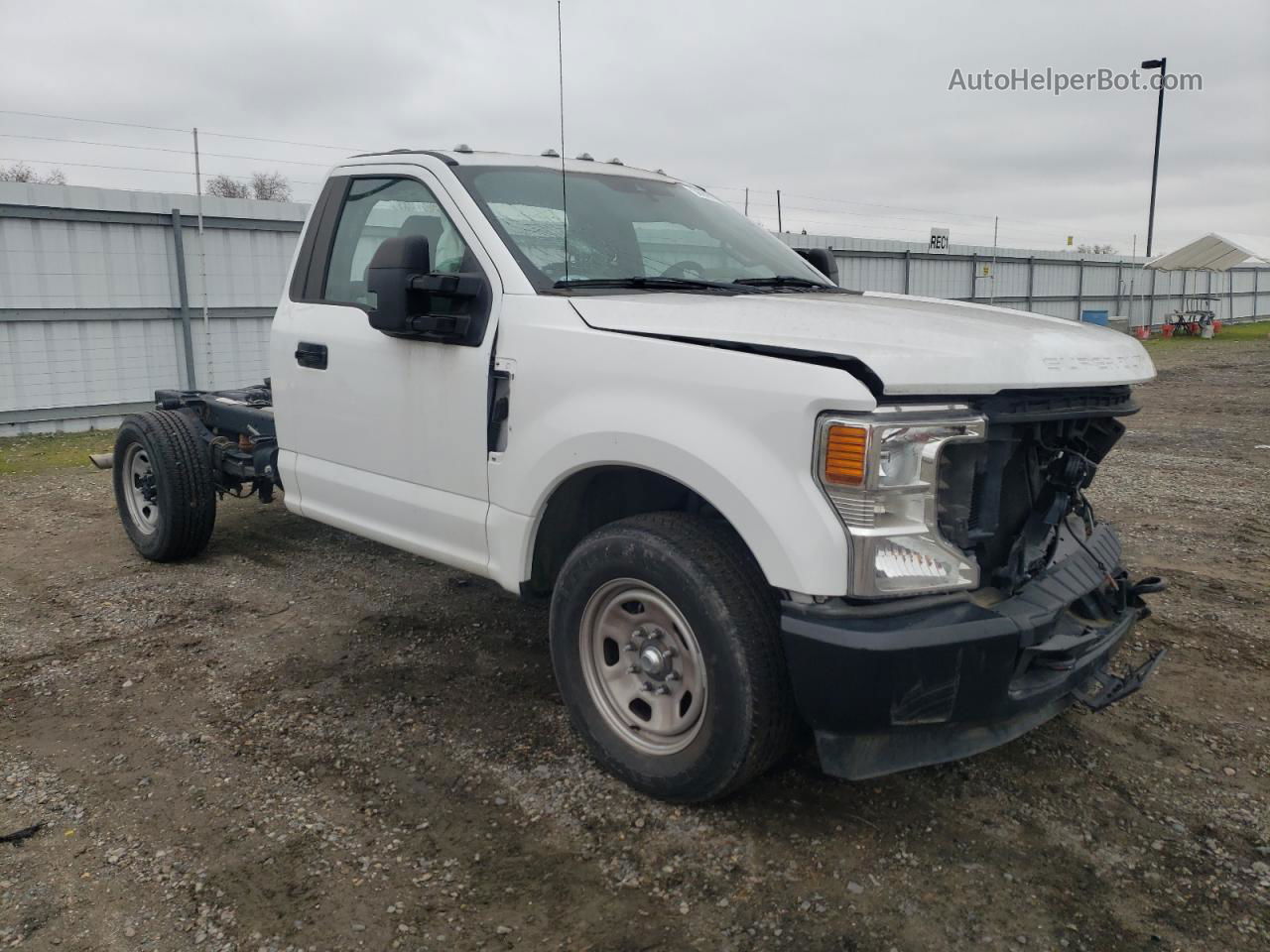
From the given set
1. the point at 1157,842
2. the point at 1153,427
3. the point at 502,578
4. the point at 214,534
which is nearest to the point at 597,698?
the point at 502,578

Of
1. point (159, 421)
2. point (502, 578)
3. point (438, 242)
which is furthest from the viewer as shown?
point (159, 421)

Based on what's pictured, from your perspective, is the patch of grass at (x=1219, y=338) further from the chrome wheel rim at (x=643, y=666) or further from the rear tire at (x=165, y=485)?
the chrome wheel rim at (x=643, y=666)

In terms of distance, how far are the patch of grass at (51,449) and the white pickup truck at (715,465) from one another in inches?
249

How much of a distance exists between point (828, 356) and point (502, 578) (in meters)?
1.57

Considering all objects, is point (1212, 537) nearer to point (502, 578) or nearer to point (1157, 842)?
point (1157, 842)

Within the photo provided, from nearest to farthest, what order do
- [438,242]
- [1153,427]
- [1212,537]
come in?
[438,242], [1212,537], [1153,427]

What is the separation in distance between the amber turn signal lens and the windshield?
51.2 inches

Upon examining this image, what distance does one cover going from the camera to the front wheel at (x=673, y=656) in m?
2.91

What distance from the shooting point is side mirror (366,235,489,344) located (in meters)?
3.62

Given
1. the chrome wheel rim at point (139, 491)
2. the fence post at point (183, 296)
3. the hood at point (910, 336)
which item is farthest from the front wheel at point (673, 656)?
the fence post at point (183, 296)

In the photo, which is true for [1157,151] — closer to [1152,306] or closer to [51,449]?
[1152,306]

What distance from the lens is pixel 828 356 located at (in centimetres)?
276

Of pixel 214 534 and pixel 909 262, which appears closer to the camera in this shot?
pixel 214 534

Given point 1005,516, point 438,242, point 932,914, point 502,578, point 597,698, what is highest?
point 438,242
